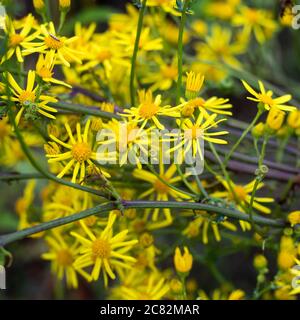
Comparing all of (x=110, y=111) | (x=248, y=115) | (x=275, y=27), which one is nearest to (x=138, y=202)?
(x=110, y=111)

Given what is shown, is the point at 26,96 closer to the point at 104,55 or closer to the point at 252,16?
the point at 104,55

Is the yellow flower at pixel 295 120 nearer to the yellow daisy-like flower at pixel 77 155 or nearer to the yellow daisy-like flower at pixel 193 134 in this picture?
the yellow daisy-like flower at pixel 193 134

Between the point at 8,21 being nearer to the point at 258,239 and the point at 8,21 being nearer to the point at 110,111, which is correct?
the point at 110,111

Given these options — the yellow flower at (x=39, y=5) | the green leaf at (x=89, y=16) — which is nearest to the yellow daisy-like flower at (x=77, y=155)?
the yellow flower at (x=39, y=5)

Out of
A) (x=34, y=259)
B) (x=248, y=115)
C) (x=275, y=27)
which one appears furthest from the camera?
(x=248, y=115)

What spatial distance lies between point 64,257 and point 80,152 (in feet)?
1.36

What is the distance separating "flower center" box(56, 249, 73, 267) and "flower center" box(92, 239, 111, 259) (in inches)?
8.6

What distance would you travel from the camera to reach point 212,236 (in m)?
1.56

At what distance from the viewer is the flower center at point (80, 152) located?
3.97ft

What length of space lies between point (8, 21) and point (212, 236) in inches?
30.1

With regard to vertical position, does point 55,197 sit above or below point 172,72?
below

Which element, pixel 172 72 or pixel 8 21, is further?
pixel 172 72

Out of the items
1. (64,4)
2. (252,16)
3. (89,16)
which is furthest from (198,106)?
(89,16)
